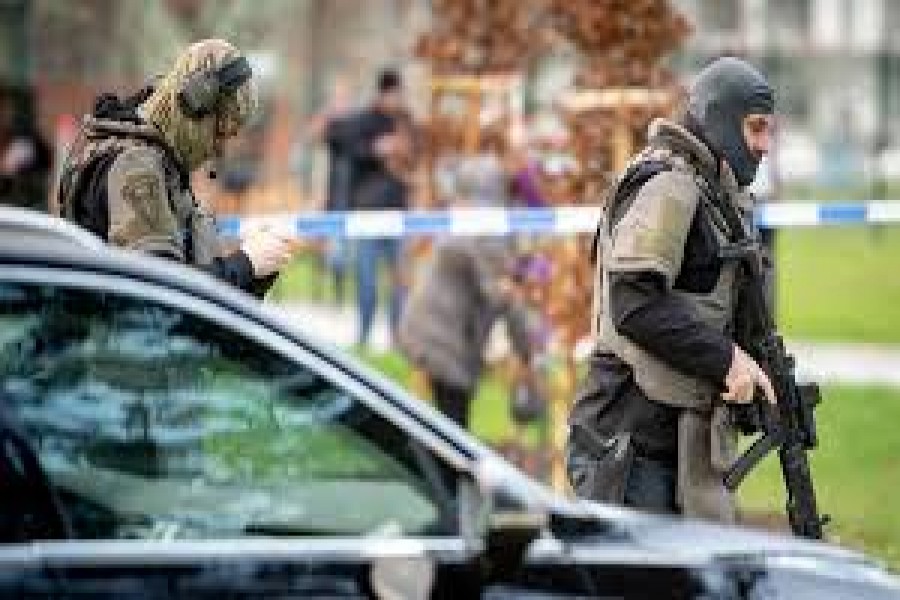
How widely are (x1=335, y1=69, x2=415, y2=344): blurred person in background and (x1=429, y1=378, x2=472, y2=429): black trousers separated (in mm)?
6474

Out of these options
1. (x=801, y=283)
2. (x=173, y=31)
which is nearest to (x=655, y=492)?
(x=173, y=31)

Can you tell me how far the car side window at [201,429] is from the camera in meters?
4.89

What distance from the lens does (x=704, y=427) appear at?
752 centimetres

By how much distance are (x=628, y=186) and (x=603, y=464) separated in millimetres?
689

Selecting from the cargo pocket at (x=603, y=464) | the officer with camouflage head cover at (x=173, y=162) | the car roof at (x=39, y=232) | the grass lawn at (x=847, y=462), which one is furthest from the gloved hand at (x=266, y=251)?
the car roof at (x=39, y=232)

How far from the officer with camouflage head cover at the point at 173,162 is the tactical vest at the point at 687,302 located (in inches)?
33.5

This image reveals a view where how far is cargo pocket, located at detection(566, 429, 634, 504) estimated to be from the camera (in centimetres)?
750

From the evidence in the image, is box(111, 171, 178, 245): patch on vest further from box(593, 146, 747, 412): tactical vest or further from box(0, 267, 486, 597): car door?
box(0, 267, 486, 597): car door

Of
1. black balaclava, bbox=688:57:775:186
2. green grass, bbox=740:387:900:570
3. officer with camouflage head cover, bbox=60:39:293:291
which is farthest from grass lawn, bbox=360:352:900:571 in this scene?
officer with camouflage head cover, bbox=60:39:293:291

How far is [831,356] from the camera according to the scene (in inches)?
822

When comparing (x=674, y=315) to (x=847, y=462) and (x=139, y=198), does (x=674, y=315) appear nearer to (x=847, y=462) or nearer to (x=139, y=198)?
(x=139, y=198)

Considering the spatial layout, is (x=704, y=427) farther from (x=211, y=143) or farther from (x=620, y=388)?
(x=211, y=143)

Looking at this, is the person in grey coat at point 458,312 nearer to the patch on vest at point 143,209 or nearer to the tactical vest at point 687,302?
the tactical vest at point 687,302

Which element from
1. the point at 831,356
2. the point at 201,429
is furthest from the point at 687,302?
the point at 831,356
